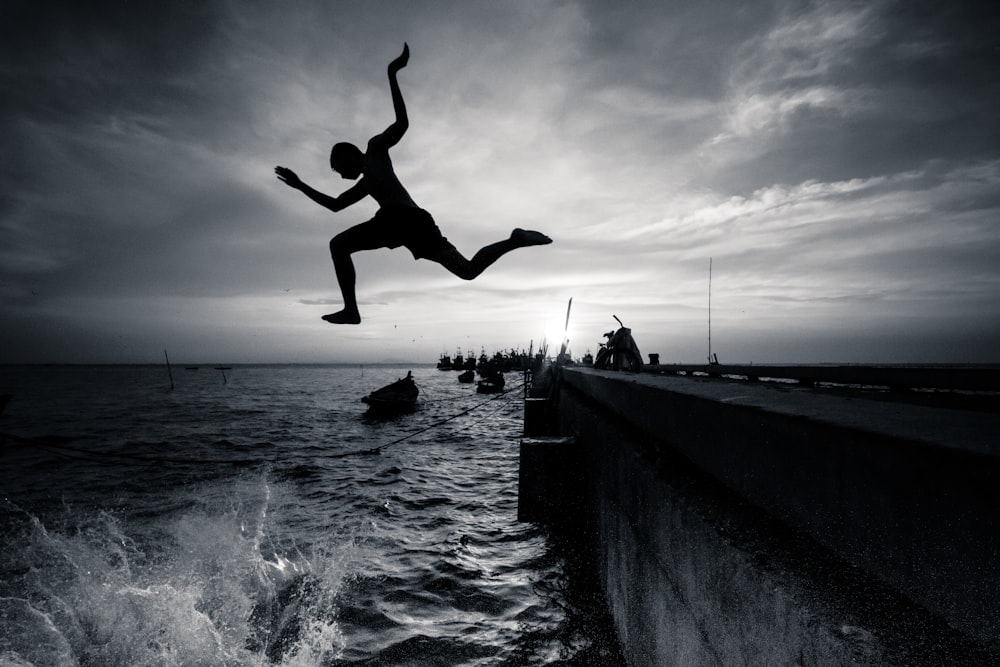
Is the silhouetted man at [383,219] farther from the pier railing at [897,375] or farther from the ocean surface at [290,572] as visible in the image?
the pier railing at [897,375]

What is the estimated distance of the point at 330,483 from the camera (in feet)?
43.3

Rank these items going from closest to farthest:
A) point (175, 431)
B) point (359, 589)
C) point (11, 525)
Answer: point (359, 589) < point (11, 525) < point (175, 431)

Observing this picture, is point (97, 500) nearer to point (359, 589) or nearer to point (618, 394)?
point (359, 589)

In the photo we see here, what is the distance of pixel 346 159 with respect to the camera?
354 centimetres

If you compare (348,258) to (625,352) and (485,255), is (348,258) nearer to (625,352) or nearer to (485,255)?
(485,255)

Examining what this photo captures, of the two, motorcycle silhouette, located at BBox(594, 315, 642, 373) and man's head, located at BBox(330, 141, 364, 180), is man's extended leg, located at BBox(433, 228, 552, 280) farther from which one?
motorcycle silhouette, located at BBox(594, 315, 642, 373)

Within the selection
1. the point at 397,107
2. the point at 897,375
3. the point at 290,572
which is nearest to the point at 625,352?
the point at 897,375

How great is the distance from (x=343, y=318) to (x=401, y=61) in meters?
2.05

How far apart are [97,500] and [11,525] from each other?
89.5 inches

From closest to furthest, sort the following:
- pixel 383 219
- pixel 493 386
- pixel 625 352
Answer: pixel 383 219, pixel 625 352, pixel 493 386

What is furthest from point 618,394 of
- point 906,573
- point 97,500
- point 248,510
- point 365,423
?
point 365,423

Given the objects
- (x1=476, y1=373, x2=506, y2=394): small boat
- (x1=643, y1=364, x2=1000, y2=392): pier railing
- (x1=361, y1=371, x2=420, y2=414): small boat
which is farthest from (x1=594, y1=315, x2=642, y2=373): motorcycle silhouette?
(x1=476, y1=373, x2=506, y2=394): small boat

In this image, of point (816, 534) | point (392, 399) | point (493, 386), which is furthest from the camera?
point (493, 386)

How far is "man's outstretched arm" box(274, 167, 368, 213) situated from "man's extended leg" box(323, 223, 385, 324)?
38 cm
